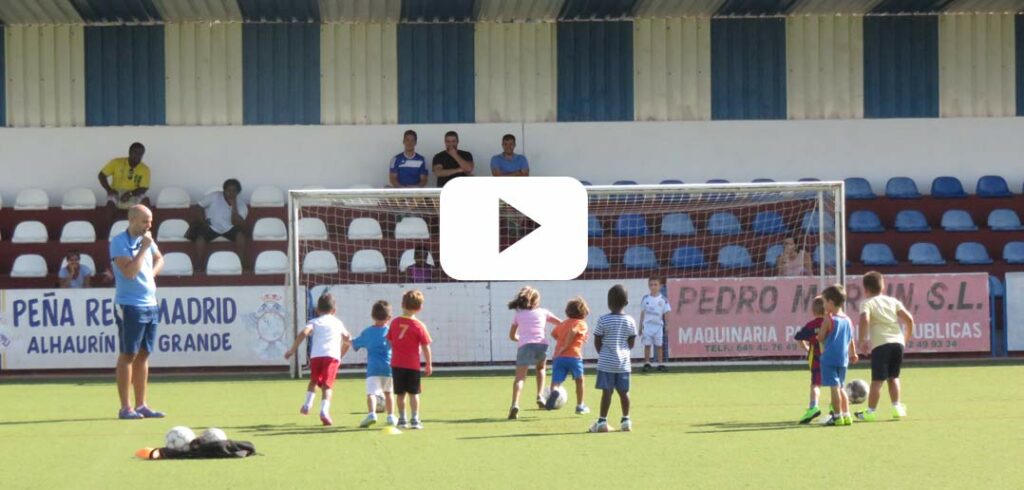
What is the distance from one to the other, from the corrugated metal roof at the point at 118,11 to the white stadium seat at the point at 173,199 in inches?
115

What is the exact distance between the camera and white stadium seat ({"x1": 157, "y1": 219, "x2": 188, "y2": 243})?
24.2 meters

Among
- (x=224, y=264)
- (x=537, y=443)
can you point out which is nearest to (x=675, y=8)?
(x=224, y=264)

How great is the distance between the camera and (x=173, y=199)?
82.3 ft

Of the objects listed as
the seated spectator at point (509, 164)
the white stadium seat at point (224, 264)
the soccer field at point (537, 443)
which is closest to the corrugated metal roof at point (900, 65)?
the seated spectator at point (509, 164)

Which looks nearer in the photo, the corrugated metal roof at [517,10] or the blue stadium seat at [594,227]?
the blue stadium seat at [594,227]

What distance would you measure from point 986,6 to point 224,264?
13544 mm

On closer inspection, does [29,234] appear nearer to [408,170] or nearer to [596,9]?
[408,170]

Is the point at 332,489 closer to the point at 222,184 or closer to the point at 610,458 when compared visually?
the point at 610,458

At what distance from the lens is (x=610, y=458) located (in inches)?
424

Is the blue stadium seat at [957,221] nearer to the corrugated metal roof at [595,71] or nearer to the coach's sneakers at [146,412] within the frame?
the corrugated metal roof at [595,71]

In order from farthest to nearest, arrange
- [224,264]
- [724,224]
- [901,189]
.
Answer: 1. [901,189]
2. [724,224]
3. [224,264]

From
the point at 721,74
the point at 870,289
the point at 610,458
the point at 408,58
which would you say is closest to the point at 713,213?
the point at 721,74

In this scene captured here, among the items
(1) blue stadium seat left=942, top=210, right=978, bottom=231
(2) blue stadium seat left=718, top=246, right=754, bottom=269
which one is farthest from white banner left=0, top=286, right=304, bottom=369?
(1) blue stadium seat left=942, top=210, right=978, bottom=231

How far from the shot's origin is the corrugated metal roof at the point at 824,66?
26500 mm
